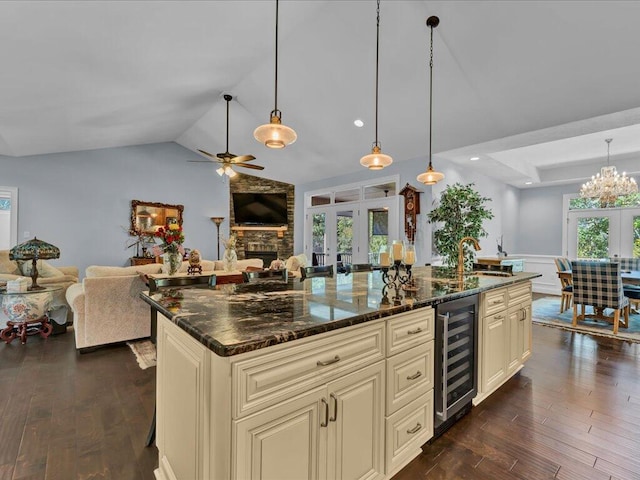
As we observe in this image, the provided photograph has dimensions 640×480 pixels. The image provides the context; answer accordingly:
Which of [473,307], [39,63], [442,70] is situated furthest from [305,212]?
[473,307]

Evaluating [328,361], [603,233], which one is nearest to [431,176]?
[328,361]

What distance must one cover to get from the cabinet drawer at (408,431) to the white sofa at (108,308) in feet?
11.0

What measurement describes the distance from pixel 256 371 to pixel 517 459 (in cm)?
180

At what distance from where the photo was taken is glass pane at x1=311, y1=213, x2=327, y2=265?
26.0 feet

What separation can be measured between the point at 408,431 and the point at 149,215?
7463 millimetres

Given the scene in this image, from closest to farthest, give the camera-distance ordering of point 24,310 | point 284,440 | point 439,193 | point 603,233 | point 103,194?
point 284,440 < point 24,310 < point 439,193 < point 103,194 < point 603,233

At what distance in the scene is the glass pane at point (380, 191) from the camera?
6379 mm

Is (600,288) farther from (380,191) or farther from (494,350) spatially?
(380,191)

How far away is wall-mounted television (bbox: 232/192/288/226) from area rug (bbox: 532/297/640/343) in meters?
6.34

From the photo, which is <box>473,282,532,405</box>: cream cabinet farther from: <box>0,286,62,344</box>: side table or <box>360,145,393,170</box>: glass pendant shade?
<box>0,286,62,344</box>: side table

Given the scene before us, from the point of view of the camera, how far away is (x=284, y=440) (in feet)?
3.85

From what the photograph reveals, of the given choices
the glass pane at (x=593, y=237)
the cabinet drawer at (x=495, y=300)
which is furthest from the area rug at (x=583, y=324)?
the cabinet drawer at (x=495, y=300)

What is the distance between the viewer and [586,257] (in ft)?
→ 24.0

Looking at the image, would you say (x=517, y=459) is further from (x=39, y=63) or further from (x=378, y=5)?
(x=39, y=63)
